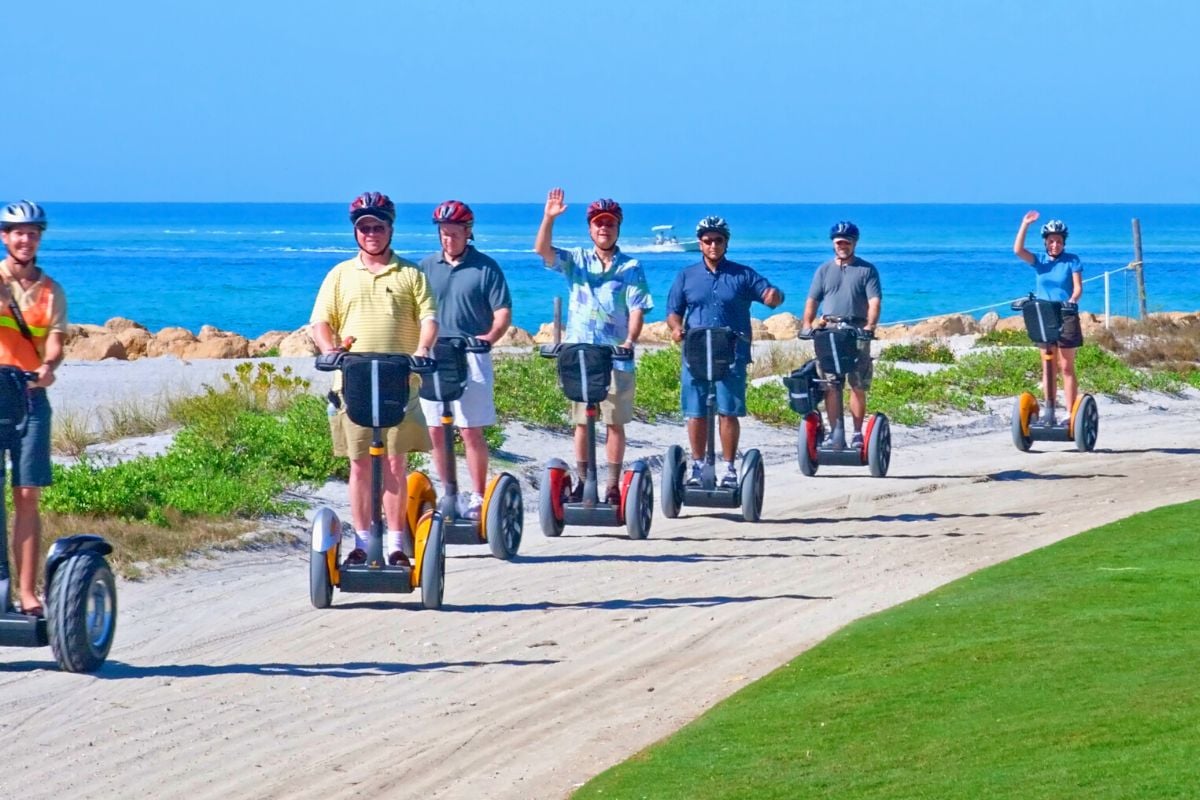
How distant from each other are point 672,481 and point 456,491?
1.93m

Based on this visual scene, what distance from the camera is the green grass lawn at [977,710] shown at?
613cm

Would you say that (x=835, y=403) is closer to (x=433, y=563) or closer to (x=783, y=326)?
(x=433, y=563)

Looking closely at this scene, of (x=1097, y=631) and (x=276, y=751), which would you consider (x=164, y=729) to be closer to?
(x=276, y=751)

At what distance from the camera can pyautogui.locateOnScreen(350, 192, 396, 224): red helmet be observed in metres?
9.88

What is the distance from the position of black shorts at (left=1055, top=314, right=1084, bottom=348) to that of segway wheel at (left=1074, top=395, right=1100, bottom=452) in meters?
0.73

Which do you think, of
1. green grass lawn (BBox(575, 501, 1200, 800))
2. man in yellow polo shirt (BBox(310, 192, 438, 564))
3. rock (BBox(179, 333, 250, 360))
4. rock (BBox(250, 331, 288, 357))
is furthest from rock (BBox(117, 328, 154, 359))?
green grass lawn (BBox(575, 501, 1200, 800))

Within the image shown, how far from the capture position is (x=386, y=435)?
1002cm

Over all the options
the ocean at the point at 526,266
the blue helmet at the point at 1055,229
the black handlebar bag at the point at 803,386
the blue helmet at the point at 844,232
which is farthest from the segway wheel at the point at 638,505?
the ocean at the point at 526,266

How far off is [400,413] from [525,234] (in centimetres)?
13349

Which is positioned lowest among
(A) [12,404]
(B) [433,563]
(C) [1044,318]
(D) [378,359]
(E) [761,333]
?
(B) [433,563]

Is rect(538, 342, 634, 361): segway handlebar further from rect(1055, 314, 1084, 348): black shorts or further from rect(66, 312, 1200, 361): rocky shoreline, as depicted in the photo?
rect(66, 312, 1200, 361): rocky shoreline

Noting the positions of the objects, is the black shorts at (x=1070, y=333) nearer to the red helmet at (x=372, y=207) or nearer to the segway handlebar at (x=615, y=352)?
the segway handlebar at (x=615, y=352)

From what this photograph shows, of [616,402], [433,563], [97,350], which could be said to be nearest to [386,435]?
[433,563]

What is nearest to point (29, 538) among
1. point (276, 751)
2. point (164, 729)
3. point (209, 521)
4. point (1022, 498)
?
point (164, 729)
